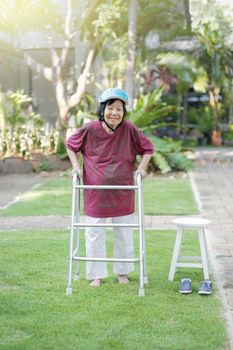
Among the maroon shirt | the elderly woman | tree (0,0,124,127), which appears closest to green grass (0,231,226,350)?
the elderly woman

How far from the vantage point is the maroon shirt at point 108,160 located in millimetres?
5910

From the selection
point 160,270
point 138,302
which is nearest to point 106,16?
point 160,270

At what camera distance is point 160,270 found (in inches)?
258

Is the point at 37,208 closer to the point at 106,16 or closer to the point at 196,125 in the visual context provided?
the point at 106,16

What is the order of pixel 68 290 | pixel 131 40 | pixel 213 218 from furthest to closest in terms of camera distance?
pixel 131 40 → pixel 213 218 → pixel 68 290

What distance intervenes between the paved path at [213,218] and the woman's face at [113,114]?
5.10ft

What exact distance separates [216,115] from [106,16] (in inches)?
462

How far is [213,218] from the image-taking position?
959 cm

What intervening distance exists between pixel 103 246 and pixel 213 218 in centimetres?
379

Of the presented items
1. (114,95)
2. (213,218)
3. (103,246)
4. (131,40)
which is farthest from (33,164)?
(114,95)

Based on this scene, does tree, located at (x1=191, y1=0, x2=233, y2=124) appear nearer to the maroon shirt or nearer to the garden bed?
the garden bed

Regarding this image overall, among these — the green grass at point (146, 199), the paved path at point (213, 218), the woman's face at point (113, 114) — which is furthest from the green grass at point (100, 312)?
the green grass at point (146, 199)

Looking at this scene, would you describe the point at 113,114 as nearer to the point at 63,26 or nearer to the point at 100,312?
the point at 100,312

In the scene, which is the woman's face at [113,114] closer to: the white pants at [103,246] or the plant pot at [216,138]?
the white pants at [103,246]
